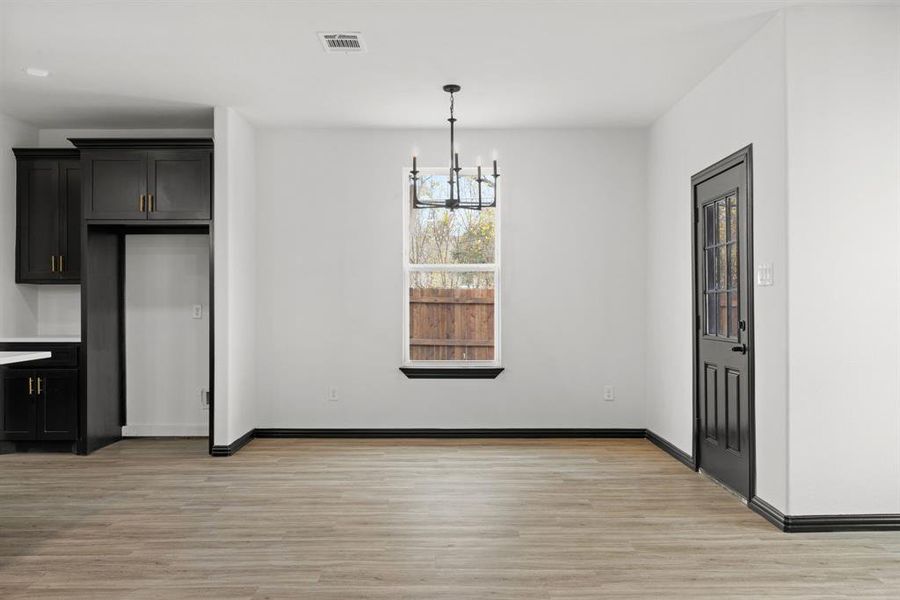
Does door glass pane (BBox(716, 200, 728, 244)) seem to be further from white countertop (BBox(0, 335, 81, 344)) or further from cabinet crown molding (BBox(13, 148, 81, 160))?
cabinet crown molding (BBox(13, 148, 81, 160))

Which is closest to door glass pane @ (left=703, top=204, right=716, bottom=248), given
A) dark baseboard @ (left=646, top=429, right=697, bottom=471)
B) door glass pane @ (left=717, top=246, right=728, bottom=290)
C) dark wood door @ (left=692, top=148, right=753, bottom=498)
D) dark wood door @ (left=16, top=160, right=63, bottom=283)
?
dark wood door @ (left=692, top=148, right=753, bottom=498)

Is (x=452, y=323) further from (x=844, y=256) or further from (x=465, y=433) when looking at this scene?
(x=844, y=256)

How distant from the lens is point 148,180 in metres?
5.41

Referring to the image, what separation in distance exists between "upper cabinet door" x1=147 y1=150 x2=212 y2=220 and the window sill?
84.0 inches

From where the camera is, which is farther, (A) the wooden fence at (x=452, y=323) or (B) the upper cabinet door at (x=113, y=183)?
(A) the wooden fence at (x=452, y=323)

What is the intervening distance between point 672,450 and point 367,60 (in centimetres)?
361

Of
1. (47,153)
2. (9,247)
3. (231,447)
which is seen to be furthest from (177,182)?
(231,447)

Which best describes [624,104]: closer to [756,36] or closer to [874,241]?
[756,36]

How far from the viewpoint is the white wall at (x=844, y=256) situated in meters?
3.50

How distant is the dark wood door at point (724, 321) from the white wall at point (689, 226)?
0.13 meters

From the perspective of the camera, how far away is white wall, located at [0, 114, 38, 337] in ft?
18.3

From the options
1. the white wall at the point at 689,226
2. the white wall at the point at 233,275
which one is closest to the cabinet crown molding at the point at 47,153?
the white wall at the point at 233,275

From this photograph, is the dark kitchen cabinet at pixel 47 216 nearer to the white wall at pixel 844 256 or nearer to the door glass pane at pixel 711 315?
the door glass pane at pixel 711 315

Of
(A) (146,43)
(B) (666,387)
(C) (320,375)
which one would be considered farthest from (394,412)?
(A) (146,43)
